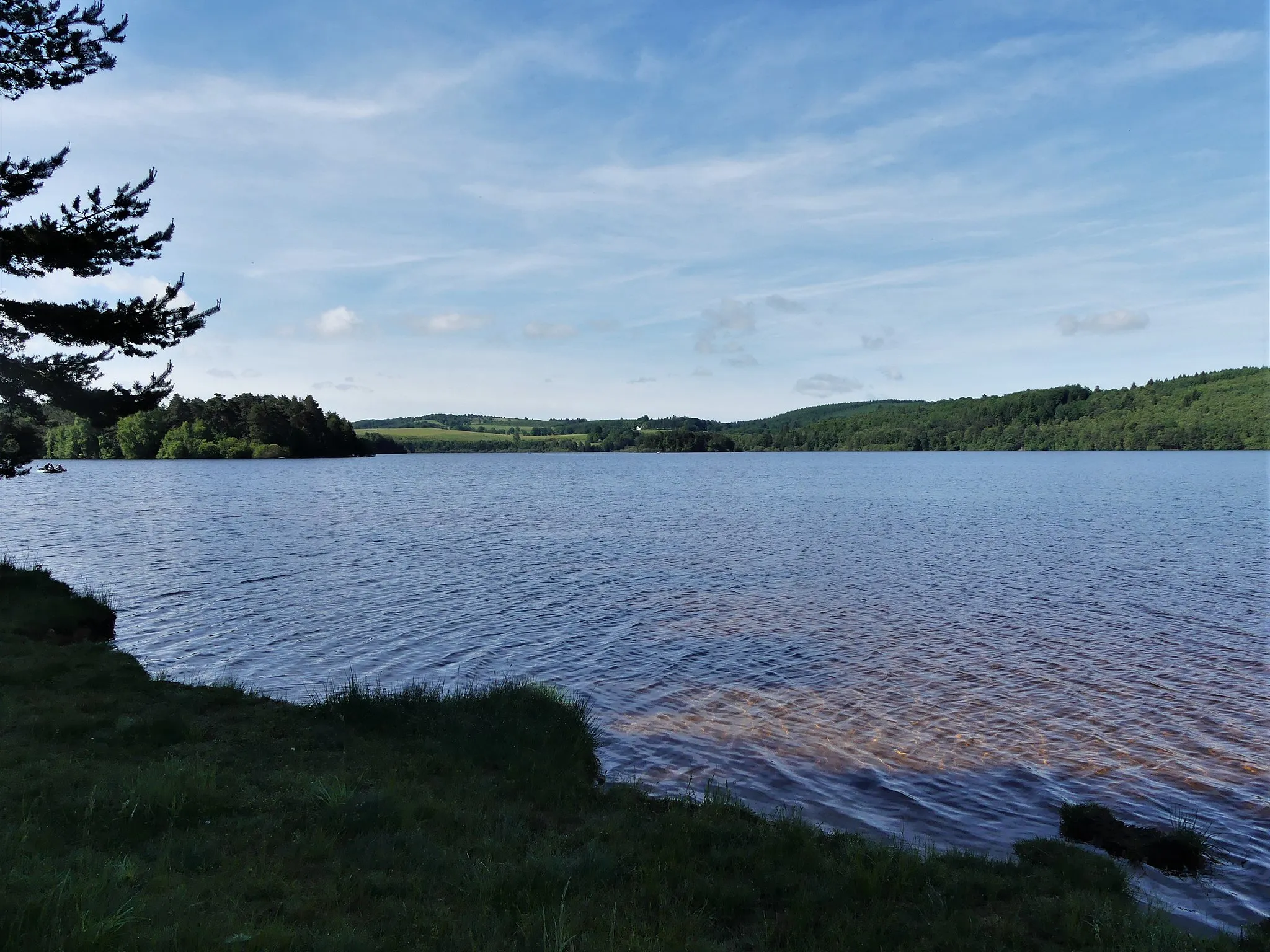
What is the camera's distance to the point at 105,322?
21.8m

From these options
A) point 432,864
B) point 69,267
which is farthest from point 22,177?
point 432,864

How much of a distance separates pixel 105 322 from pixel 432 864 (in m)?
20.9

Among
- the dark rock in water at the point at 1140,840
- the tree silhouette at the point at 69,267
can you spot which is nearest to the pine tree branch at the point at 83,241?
the tree silhouette at the point at 69,267

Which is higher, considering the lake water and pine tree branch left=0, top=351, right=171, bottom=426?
pine tree branch left=0, top=351, right=171, bottom=426

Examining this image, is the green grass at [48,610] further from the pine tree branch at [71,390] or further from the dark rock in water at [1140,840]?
the dark rock in water at [1140,840]

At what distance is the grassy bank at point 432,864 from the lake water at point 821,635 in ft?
8.18

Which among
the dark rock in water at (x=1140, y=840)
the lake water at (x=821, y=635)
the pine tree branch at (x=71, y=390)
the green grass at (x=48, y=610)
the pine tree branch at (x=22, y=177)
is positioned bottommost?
the lake water at (x=821, y=635)

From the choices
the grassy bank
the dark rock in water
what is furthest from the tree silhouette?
the dark rock in water

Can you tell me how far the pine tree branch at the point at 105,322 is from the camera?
21.4m

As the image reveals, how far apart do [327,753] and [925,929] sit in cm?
920

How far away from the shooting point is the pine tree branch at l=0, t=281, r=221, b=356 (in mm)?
21391

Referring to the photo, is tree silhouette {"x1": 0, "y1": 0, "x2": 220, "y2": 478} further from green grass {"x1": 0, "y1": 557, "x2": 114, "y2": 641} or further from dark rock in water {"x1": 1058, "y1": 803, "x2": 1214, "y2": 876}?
dark rock in water {"x1": 1058, "y1": 803, "x2": 1214, "y2": 876}

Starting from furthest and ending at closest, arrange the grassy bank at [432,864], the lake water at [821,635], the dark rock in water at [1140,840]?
the lake water at [821,635] → the dark rock in water at [1140,840] → the grassy bank at [432,864]

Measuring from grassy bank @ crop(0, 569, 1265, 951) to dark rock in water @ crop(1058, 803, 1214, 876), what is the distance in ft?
3.78
